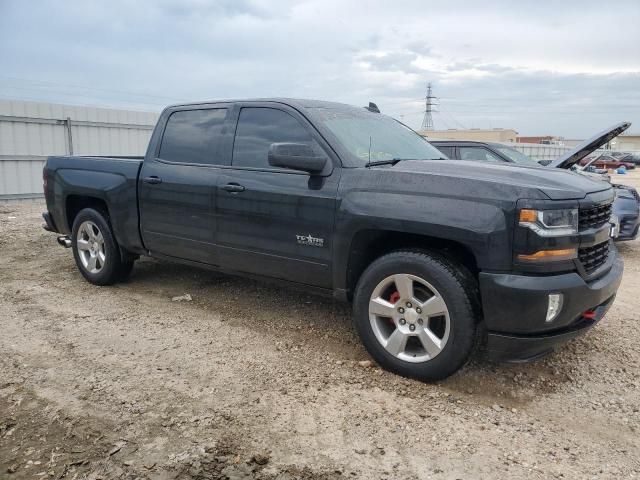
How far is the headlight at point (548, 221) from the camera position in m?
3.07

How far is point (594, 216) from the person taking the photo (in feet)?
11.1

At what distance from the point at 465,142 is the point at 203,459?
7055mm

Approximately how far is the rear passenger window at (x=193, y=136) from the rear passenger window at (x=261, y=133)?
8.6 inches

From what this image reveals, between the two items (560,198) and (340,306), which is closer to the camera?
(560,198)

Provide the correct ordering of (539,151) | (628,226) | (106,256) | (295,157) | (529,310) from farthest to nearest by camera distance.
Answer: (539,151)
(628,226)
(106,256)
(295,157)
(529,310)

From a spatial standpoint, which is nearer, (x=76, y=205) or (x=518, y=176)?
(x=518, y=176)

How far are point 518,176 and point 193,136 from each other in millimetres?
2898

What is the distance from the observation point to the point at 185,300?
17.4ft

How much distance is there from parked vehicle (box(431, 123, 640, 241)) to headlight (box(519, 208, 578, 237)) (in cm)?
353

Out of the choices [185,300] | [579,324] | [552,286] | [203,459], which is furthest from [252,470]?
[185,300]

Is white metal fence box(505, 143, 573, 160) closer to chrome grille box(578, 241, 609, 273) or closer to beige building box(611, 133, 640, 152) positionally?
chrome grille box(578, 241, 609, 273)

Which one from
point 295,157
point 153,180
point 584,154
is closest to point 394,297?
point 295,157

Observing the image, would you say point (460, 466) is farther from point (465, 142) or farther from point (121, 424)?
point (465, 142)

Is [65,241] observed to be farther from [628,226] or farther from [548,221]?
[628,226]
